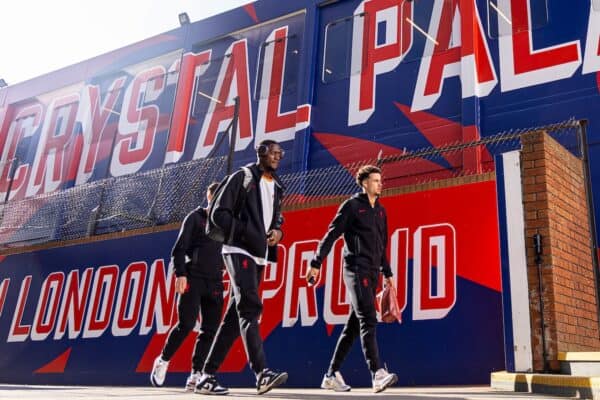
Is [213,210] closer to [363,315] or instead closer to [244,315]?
[244,315]

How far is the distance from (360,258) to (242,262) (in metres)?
1.27

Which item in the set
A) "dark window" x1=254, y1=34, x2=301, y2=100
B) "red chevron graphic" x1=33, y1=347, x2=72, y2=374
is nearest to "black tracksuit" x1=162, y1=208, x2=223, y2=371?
"red chevron graphic" x1=33, y1=347, x2=72, y2=374

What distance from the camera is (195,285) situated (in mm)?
5848

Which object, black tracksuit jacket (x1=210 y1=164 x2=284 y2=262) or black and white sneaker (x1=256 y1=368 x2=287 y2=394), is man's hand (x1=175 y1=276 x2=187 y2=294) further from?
black and white sneaker (x1=256 y1=368 x2=287 y2=394)

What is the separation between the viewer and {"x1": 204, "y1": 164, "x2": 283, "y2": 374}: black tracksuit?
4.25m

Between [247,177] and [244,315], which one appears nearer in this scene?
[244,315]

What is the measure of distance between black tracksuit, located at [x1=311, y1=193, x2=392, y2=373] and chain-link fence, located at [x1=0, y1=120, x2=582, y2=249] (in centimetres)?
247

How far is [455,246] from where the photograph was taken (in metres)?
6.96

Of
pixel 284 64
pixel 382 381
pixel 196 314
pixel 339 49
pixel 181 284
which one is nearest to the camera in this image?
pixel 382 381

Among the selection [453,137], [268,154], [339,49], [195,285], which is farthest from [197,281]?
[339,49]

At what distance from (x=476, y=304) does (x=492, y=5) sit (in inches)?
281

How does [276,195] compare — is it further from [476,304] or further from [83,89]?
[83,89]

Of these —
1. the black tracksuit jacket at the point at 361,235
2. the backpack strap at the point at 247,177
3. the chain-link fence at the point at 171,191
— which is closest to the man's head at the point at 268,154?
the backpack strap at the point at 247,177

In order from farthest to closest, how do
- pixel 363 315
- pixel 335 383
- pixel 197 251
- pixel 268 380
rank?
pixel 197 251 → pixel 335 383 → pixel 363 315 → pixel 268 380
